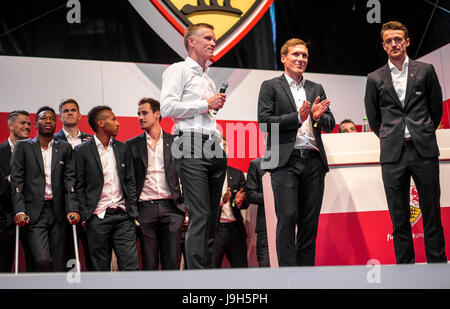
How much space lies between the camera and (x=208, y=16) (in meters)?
5.48

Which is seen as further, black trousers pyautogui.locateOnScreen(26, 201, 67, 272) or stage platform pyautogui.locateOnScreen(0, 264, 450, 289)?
black trousers pyautogui.locateOnScreen(26, 201, 67, 272)

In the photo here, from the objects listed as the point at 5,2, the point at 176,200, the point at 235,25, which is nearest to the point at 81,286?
the point at 176,200

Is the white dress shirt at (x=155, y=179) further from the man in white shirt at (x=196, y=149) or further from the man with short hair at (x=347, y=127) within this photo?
the man with short hair at (x=347, y=127)

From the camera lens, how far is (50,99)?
206 inches

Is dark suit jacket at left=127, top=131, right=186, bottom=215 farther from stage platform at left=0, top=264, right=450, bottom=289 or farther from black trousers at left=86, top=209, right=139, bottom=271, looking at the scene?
stage platform at left=0, top=264, right=450, bottom=289

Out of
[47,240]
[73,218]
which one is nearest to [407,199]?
[73,218]

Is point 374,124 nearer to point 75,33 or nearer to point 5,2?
point 75,33

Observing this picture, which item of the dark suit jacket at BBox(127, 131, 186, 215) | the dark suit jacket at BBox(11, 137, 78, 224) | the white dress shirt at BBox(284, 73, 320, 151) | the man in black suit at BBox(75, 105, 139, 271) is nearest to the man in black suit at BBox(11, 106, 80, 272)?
the dark suit jacket at BBox(11, 137, 78, 224)

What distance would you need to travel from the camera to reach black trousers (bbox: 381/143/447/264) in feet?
9.64

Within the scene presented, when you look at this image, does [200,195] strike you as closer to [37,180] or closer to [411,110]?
[411,110]

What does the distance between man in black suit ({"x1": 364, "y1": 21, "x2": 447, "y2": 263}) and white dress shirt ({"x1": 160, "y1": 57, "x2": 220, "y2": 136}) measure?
A: 105 centimetres

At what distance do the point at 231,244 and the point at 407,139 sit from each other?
2289 mm

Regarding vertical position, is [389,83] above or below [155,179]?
above

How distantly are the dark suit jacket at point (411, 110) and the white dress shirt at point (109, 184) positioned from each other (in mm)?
2062
